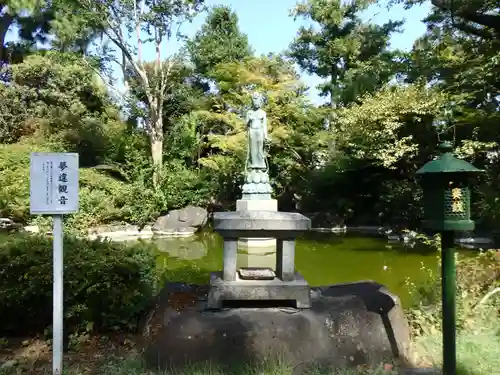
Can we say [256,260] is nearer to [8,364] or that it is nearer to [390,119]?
[390,119]

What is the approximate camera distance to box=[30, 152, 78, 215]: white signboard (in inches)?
121

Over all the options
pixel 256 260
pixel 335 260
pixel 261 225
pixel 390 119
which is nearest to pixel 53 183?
pixel 261 225

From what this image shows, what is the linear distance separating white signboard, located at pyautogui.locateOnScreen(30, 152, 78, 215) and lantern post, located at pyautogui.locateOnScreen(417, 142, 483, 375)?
99.9 inches

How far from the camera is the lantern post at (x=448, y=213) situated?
3.11 m

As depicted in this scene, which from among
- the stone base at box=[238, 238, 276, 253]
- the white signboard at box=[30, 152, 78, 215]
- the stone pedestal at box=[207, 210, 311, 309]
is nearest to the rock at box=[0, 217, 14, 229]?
the stone base at box=[238, 238, 276, 253]

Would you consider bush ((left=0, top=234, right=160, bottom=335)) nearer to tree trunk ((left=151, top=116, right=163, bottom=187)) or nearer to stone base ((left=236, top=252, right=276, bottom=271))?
stone base ((left=236, top=252, right=276, bottom=271))

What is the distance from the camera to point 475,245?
12.4 metres

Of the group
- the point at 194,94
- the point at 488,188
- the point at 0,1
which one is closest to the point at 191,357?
the point at 488,188

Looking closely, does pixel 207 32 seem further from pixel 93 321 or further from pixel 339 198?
pixel 93 321

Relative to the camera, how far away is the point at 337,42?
19422mm

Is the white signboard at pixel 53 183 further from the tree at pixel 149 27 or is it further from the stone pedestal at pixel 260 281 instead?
the tree at pixel 149 27

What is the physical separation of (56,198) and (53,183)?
11 centimetres

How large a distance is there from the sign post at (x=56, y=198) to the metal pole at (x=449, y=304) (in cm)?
269

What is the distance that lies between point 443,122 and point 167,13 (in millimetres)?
15553
